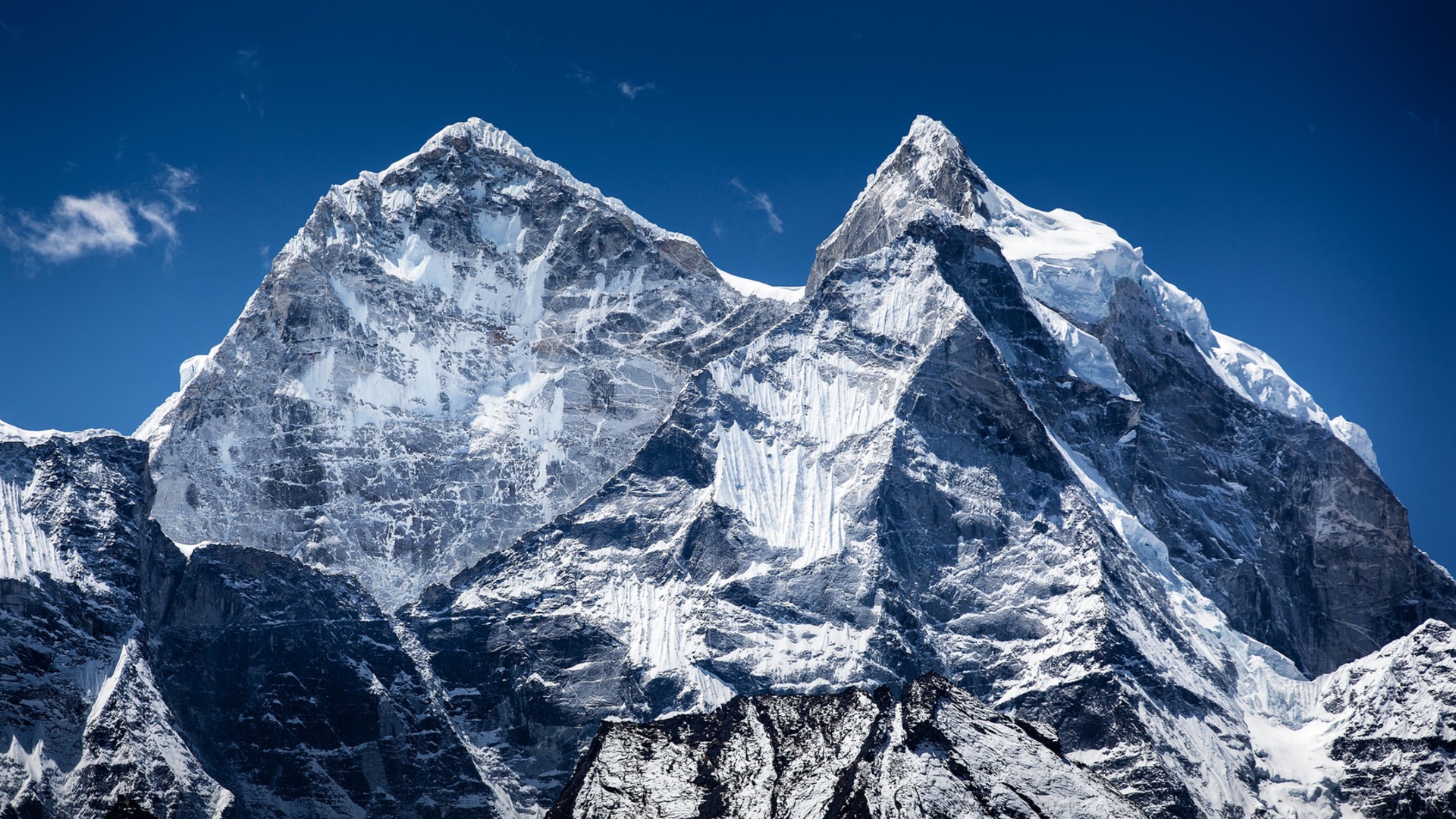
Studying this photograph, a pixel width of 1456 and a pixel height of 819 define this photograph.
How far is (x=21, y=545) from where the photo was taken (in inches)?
6786

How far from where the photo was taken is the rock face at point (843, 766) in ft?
358

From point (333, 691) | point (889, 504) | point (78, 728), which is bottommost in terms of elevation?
point (78, 728)

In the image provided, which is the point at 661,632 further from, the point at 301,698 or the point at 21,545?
the point at 21,545

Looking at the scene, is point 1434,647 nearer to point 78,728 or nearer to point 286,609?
point 286,609

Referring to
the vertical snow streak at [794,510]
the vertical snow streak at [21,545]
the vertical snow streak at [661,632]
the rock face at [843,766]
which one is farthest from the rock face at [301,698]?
the rock face at [843,766]

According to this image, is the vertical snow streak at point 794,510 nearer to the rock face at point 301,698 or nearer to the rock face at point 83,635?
the rock face at point 301,698

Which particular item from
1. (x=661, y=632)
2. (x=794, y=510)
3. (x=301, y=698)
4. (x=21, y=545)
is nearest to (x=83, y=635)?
(x=21, y=545)

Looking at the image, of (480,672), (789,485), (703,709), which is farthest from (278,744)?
(789,485)

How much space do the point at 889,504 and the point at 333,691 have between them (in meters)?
55.3

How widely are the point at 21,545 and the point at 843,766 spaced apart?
8753 centimetres

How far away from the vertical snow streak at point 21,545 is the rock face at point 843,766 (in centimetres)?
6904

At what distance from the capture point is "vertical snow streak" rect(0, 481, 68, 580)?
17000cm

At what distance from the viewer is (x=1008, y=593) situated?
18950 centimetres

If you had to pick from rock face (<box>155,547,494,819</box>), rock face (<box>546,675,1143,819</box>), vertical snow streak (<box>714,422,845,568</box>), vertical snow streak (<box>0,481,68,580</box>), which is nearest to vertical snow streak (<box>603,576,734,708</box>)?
vertical snow streak (<box>714,422,845,568</box>)
